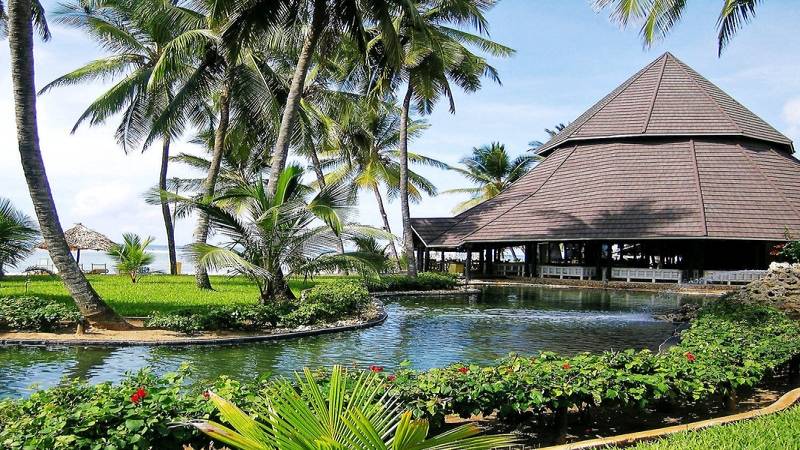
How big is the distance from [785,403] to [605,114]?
103ft

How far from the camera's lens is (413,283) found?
82.0ft

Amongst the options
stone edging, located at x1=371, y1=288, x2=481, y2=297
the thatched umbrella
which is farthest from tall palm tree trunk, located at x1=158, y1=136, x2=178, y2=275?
stone edging, located at x1=371, y1=288, x2=481, y2=297

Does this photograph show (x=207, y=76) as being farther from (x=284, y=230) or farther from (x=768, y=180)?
(x=768, y=180)

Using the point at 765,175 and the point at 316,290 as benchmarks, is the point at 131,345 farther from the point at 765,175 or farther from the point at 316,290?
the point at 765,175

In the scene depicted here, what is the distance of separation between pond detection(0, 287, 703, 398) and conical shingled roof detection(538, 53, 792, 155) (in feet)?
51.6

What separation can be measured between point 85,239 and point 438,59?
21081 millimetres

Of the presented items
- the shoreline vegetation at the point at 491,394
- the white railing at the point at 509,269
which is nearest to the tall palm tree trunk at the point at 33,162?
the shoreline vegetation at the point at 491,394

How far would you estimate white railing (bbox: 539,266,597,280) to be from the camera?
1228 inches

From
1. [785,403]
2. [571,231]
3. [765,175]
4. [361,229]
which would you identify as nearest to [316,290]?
[361,229]

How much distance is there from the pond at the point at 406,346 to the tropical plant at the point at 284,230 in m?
1.77

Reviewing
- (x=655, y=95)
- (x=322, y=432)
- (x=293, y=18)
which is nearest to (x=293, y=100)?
(x=293, y=18)

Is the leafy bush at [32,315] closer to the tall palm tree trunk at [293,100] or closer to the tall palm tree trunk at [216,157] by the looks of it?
the tall palm tree trunk at [293,100]

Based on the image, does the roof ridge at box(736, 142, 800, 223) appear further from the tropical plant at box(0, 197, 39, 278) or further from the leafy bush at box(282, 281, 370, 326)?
the tropical plant at box(0, 197, 39, 278)

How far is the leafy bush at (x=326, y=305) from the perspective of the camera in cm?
1284
